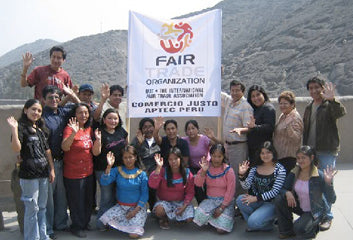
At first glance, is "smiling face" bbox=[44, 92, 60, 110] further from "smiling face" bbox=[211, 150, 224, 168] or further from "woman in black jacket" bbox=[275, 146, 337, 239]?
"woman in black jacket" bbox=[275, 146, 337, 239]

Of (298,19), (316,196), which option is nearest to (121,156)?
(316,196)

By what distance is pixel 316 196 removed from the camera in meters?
4.05

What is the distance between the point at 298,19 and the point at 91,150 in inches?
1630

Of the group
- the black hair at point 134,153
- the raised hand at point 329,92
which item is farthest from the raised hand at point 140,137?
the raised hand at point 329,92

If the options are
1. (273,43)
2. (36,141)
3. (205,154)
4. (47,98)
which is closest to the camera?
(36,141)

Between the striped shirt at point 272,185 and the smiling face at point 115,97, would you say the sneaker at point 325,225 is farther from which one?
the smiling face at point 115,97

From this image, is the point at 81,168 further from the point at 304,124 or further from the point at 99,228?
the point at 304,124

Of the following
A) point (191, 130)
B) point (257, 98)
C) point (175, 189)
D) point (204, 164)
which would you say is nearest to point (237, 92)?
point (257, 98)

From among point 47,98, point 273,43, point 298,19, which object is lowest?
point 47,98

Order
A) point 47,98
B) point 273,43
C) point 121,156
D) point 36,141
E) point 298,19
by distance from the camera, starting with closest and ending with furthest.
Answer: point 36,141, point 47,98, point 121,156, point 273,43, point 298,19

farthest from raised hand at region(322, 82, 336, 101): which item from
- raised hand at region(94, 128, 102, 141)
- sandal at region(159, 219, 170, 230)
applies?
raised hand at region(94, 128, 102, 141)

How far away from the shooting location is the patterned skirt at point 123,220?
4.24 meters

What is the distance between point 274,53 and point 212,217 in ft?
112

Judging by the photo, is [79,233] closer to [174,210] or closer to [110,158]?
[110,158]
